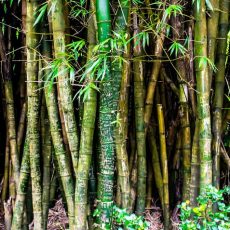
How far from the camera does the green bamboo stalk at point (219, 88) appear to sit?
5.91 feet

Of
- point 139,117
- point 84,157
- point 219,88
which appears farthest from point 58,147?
point 219,88

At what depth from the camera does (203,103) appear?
5.42 feet

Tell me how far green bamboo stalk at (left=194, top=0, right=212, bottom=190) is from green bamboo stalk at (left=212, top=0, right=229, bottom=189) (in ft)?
0.54

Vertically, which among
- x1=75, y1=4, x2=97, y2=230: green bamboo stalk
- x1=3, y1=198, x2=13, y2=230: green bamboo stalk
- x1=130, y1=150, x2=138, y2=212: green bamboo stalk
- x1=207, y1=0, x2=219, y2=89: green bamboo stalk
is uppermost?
x1=207, y1=0, x2=219, y2=89: green bamboo stalk

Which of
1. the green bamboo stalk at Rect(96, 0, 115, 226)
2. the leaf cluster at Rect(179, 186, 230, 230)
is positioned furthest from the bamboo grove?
the leaf cluster at Rect(179, 186, 230, 230)

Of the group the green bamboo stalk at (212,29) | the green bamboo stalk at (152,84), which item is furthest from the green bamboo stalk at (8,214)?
the green bamboo stalk at (212,29)

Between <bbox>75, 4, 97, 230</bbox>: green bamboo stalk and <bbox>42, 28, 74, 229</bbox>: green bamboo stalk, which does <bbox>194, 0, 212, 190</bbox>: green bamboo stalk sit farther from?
<bbox>42, 28, 74, 229</bbox>: green bamboo stalk

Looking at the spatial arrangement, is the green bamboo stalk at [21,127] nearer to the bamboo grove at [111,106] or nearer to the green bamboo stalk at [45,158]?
the bamboo grove at [111,106]

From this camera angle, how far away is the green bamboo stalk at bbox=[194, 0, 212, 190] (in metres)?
1.65

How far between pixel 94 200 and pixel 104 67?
2.30 feet

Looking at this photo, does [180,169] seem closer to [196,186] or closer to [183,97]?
[196,186]

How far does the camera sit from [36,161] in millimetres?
1772

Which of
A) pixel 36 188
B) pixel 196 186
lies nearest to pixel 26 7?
pixel 36 188

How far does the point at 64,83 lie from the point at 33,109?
28cm
